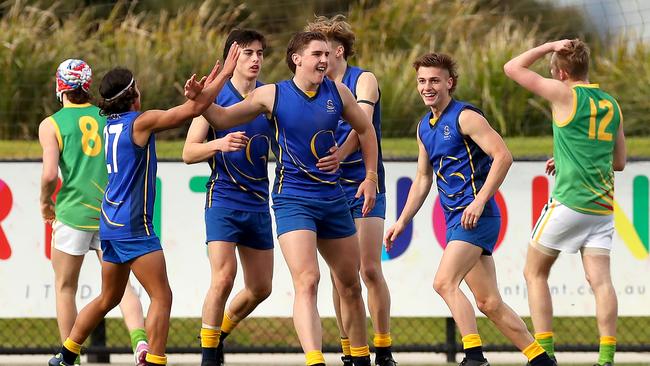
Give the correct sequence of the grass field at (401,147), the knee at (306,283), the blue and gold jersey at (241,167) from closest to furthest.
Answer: the knee at (306,283)
the blue and gold jersey at (241,167)
the grass field at (401,147)

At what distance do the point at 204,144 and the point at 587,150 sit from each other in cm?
234

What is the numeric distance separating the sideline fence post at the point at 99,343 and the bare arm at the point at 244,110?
356 centimetres

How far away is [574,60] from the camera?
Answer: 8.12 metres

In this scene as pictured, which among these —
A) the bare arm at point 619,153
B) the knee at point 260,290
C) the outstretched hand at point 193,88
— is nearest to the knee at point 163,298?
the knee at point 260,290

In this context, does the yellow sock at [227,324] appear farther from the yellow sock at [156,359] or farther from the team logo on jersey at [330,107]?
the team logo on jersey at [330,107]

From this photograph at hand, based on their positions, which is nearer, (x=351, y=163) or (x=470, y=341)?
(x=470, y=341)

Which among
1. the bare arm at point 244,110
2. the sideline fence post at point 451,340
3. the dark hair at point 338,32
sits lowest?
the sideline fence post at point 451,340

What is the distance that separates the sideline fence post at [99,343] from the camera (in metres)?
10.6

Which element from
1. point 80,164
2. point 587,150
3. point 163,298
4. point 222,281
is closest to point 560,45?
point 587,150

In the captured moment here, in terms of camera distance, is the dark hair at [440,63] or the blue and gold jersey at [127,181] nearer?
the blue and gold jersey at [127,181]

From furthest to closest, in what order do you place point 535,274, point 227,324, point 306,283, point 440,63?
point 227,324 → point 535,274 → point 440,63 → point 306,283

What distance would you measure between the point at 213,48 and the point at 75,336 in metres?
7.33

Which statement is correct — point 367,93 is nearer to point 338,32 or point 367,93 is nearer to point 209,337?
point 338,32

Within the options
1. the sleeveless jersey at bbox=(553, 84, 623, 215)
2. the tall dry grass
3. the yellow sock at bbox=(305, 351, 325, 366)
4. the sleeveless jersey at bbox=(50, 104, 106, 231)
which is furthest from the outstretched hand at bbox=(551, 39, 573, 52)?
the tall dry grass
